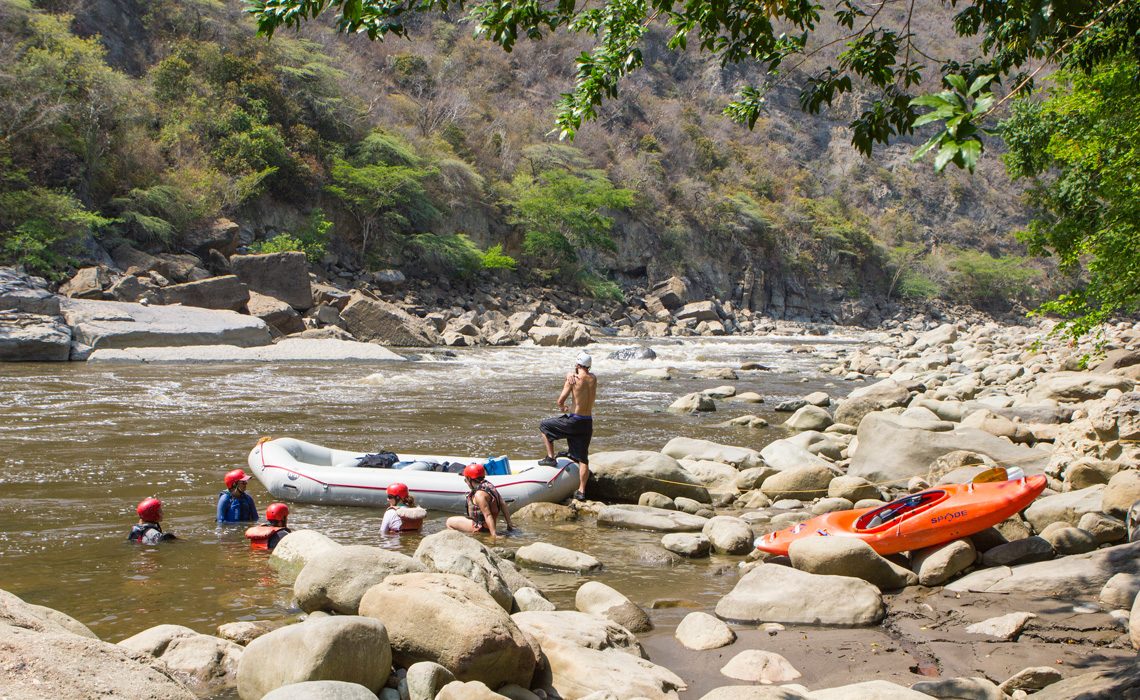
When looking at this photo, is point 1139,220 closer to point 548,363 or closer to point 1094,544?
point 1094,544

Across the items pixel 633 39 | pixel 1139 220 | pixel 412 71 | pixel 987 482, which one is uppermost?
pixel 412 71

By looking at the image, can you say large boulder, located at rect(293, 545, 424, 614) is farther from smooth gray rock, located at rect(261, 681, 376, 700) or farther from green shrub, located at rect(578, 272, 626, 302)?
green shrub, located at rect(578, 272, 626, 302)

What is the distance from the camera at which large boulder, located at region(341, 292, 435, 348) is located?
2316 cm

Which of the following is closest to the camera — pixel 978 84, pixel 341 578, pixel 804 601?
pixel 978 84

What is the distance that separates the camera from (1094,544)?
5.03 metres

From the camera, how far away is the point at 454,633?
3.34 m

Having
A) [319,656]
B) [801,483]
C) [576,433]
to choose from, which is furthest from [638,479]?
[319,656]

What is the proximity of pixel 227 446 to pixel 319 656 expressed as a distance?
7.07 m

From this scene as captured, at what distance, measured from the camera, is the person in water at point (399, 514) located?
6328 mm

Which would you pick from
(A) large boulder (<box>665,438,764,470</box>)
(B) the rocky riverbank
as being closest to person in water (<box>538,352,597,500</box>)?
(A) large boulder (<box>665,438,764,470</box>)

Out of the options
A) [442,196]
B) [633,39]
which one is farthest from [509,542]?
[442,196]

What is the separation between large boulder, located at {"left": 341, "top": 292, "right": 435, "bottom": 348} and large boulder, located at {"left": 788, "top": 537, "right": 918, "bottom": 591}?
19284 millimetres

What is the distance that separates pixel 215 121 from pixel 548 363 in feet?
54.3

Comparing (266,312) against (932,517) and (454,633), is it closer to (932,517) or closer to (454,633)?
(932,517)
